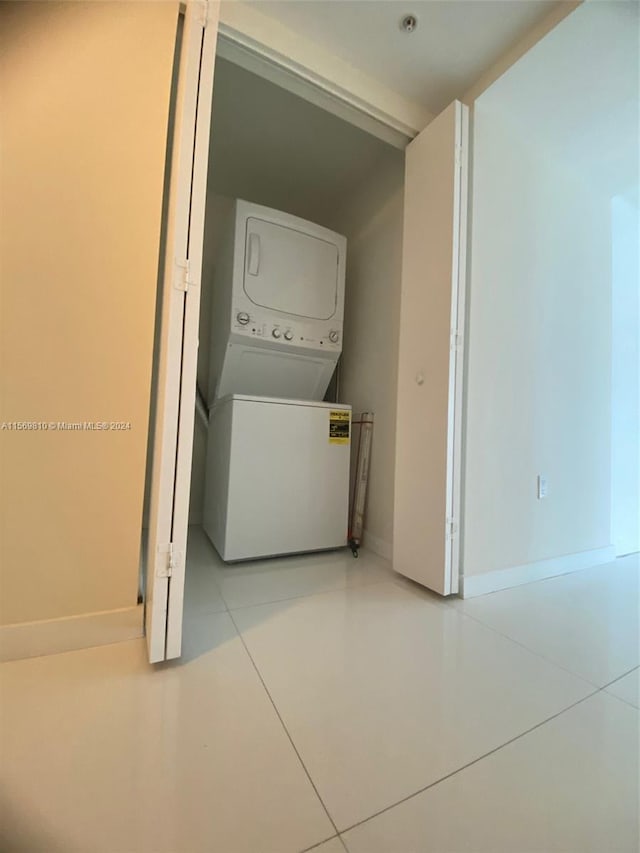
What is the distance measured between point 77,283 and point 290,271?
43.5 inches

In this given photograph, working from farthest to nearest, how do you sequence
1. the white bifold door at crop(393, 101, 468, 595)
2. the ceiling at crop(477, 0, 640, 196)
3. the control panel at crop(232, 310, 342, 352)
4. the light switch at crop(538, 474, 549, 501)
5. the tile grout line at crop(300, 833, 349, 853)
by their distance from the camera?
the control panel at crop(232, 310, 342, 352)
the light switch at crop(538, 474, 549, 501)
the white bifold door at crop(393, 101, 468, 595)
the ceiling at crop(477, 0, 640, 196)
the tile grout line at crop(300, 833, 349, 853)

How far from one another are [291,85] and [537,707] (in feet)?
7.28

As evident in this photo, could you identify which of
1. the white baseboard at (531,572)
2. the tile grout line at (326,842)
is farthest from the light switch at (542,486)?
the tile grout line at (326,842)

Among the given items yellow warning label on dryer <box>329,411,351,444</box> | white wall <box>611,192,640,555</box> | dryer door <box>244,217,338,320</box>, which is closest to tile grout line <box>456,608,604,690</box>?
yellow warning label on dryer <box>329,411,351,444</box>

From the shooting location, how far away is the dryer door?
175 cm

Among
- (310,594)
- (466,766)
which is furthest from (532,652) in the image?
(310,594)

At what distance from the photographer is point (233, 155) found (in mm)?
1990

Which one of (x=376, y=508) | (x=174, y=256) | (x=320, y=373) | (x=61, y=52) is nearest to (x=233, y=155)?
(x=61, y=52)

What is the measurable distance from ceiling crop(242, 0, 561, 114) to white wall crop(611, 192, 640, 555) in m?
1.29

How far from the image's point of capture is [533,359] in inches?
62.6

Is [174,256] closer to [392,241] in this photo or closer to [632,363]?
[392,241]

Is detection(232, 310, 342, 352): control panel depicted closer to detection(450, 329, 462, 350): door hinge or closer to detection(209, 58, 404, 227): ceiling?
detection(450, 329, 462, 350): door hinge

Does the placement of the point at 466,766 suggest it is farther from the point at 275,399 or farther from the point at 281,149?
the point at 281,149

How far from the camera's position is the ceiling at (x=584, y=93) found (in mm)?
1146
